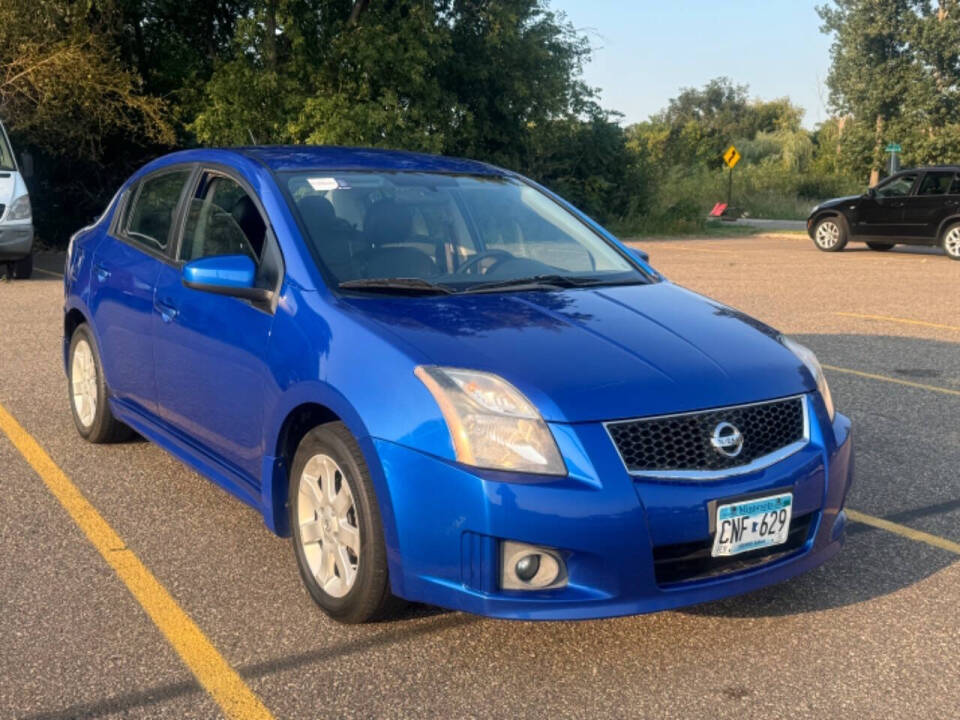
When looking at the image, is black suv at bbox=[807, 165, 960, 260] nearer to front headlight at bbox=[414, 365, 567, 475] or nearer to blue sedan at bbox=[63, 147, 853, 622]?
blue sedan at bbox=[63, 147, 853, 622]

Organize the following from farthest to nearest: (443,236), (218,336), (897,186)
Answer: (897,186)
(443,236)
(218,336)

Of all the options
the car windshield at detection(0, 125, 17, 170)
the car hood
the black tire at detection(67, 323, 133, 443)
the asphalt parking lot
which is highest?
the car windshield at detection(0, 125, 17, 170)

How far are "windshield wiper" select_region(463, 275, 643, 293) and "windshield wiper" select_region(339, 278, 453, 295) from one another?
→ 13cm

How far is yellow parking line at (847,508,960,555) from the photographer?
4367 mm

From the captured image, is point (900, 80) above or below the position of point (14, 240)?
above

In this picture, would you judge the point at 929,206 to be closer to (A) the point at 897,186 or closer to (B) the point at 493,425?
(A) the point at 897,186

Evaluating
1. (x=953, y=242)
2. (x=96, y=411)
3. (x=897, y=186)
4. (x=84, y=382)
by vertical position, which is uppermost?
(x=897, y=186)

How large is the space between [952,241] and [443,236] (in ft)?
58.9

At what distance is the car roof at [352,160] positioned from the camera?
459cm

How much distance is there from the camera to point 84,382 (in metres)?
5.87

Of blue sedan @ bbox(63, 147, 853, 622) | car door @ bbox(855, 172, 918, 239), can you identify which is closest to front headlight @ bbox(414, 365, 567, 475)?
blue sedan @ bbox(63, 147, 853, 622)

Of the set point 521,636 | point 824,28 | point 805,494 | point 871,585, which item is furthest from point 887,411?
point 824,28

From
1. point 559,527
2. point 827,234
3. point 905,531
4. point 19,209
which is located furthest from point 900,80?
A: point 559,527

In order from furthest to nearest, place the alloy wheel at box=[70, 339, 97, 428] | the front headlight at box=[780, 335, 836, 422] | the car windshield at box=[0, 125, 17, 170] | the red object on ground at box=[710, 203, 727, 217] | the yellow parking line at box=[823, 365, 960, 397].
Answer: the red object on ground at box=[710, 203, 727, 217], the car windshield at box=[0, 125, 17, 170], the yellow parking line at box=[823, 365, 960, 397], the alloy wheel at box=[70, 339, 97, 428], the front headlight at box=[780, 335, 836, 422]
